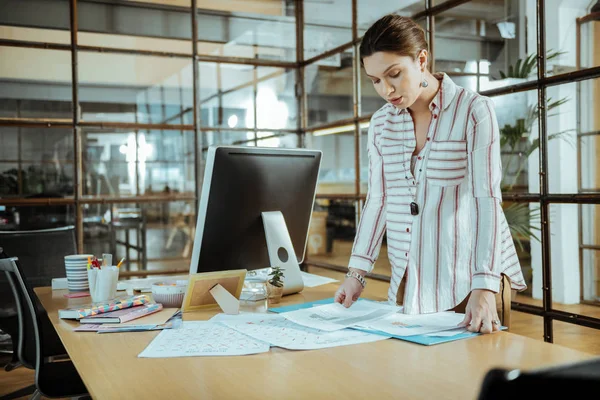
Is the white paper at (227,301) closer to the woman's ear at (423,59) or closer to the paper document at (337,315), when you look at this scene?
the paper document at (337,315)

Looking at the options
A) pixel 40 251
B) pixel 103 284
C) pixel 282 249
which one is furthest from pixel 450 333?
pixel 40 251

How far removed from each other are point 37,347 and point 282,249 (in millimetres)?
847

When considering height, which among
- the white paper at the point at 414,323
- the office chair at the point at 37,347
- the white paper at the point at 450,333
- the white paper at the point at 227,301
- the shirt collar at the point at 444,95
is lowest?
the office chair at the point at 37,347

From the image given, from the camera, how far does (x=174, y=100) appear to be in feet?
13.4

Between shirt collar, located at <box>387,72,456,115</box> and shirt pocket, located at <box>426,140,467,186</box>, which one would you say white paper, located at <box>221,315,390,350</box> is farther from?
shirt collar, located at <box>387,72,456,115</box>

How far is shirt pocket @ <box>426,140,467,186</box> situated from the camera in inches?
62.3

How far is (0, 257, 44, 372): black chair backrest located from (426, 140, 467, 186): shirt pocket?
1.26 metres

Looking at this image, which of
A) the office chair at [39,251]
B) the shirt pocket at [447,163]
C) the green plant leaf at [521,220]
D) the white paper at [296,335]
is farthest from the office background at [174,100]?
the white paper at [296,335]

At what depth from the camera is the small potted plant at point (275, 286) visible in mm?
1850

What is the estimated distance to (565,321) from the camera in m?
2.42

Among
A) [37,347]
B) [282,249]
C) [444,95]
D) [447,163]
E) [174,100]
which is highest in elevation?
[174,100]

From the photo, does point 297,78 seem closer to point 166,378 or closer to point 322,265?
point 322,265

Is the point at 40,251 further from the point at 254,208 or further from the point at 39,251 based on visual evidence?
the point at 254,208

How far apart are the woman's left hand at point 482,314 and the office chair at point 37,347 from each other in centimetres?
123
